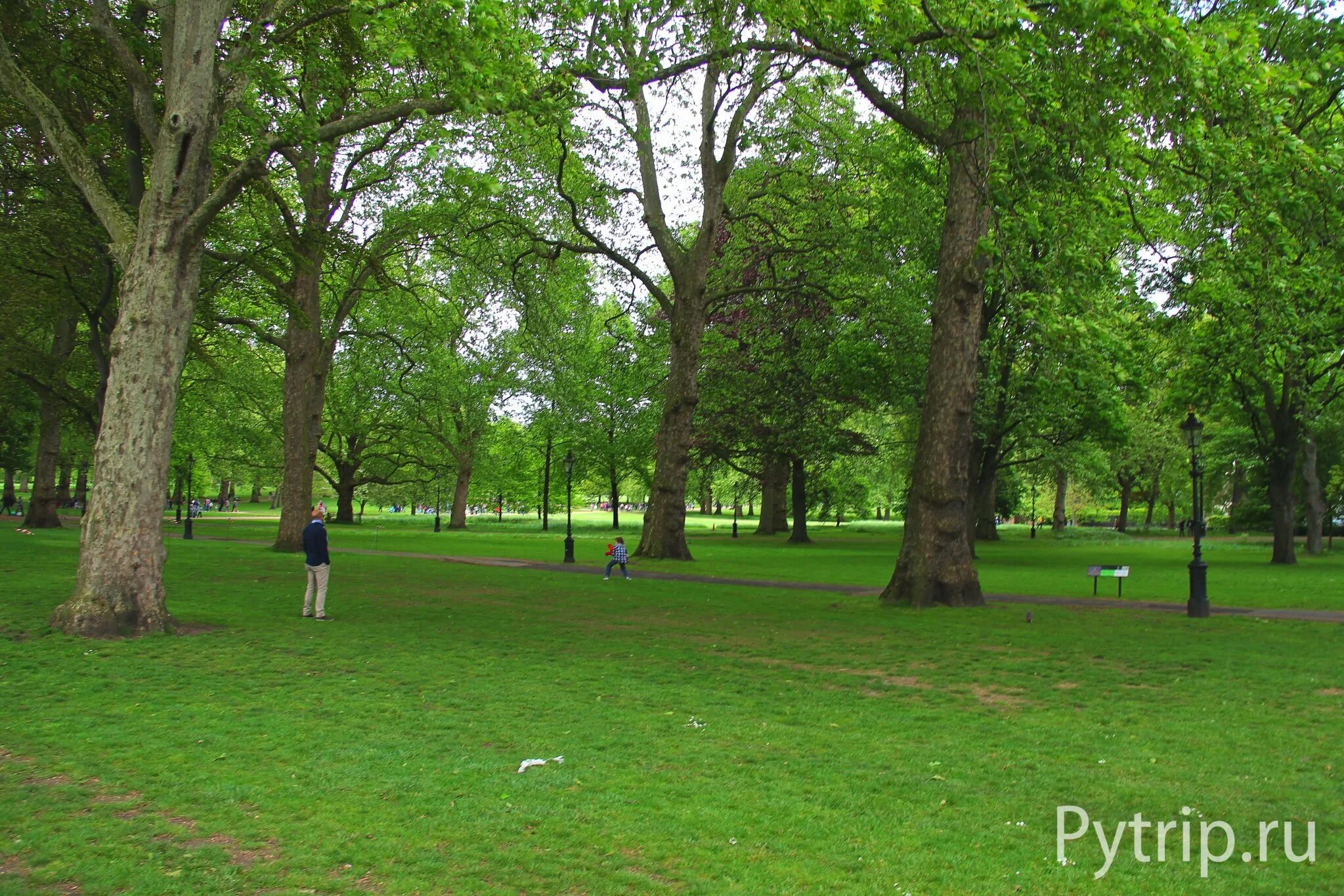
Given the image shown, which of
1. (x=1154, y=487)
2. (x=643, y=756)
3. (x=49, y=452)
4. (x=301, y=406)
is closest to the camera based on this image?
(x=643, y=756)

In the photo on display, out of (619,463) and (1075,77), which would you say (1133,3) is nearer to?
(1075,77)

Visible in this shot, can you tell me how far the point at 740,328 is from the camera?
124ft

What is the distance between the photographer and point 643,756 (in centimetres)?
736

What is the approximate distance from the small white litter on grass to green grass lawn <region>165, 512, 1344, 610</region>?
1672 centimetres

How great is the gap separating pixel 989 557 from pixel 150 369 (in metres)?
30.7

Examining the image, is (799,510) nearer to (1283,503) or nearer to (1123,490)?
(1283,503)

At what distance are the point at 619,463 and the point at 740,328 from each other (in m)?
22.6

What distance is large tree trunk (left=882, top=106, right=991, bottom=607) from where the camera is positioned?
56.2 feet

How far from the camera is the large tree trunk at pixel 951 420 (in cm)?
1712

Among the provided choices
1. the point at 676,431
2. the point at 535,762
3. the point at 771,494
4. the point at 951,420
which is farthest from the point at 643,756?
the point at 771,494

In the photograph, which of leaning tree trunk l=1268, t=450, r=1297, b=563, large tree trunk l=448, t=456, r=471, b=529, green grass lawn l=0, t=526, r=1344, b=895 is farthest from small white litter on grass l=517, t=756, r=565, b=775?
large tree trunk l=448, t=456, r=471, b=529

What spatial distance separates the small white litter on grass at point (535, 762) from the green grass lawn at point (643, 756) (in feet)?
0.30

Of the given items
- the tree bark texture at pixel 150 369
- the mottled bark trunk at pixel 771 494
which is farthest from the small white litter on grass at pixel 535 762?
the mottled bark trunk at pixel 771 494

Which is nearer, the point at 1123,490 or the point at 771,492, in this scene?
the point at 771,492
